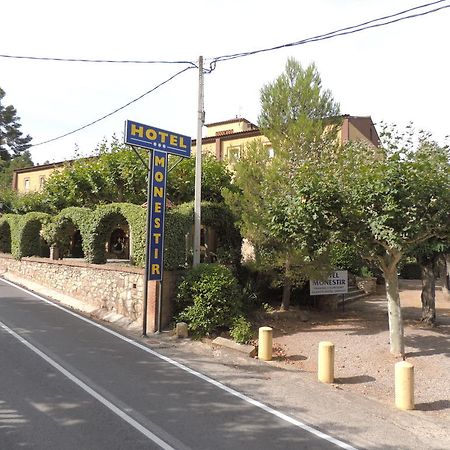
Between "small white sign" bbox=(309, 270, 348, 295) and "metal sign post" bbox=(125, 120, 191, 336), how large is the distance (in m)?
5.35

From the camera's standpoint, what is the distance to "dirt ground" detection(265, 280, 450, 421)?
8.48 metres

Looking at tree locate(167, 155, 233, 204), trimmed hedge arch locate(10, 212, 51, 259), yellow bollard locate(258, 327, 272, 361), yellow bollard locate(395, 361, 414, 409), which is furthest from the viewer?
trimmed hedge arch locate(10, 212, 51, 259)

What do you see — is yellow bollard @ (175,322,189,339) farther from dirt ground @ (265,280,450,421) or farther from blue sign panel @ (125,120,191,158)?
blue sign panel @ (125,120,191,158)

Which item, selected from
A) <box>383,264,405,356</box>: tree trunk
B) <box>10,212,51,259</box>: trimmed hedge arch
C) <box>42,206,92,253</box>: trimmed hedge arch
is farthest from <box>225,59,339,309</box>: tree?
<box>10,212,51,259</box>: trimmed hedge arch

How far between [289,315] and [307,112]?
22.1ft

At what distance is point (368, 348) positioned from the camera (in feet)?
36.2

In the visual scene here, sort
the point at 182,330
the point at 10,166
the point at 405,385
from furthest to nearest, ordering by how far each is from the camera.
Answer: the point at 10,166 → the point at 182,330 → the point at 405,385

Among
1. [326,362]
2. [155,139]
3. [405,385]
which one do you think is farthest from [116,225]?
[405,385]

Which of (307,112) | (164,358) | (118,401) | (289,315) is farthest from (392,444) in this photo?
(307,112)

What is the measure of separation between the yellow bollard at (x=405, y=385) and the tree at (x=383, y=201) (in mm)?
2684

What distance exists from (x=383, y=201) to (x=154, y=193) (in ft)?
20.3

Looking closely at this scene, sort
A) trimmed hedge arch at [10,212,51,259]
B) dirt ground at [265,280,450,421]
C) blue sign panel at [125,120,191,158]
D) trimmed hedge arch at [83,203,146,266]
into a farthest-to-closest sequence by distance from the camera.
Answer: trimmed hedge arch at [10,212,51,259]
trimmed hedge arch at [83,203,146,266]
blue sign panel at [125,120,191,158]
dirt ground at [265,280,450,421]

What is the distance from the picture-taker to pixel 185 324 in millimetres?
11812

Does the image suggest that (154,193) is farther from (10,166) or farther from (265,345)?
(10,166)
